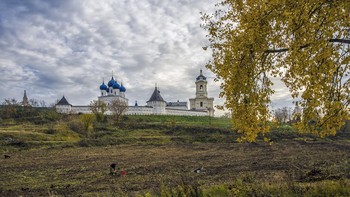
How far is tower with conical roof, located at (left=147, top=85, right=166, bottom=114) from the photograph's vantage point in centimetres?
10069

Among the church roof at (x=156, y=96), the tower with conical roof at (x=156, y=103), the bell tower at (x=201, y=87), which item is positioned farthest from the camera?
the bell tower at (x=201, y=87)

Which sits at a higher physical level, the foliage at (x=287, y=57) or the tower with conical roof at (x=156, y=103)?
the tower with conical roof at (x=156, y=103)

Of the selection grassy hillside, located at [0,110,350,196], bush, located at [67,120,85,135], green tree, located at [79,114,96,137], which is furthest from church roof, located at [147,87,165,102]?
green tree, located at [79,114,96,137]

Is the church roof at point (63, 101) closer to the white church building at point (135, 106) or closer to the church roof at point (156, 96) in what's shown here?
the white church building at point (135, 106)

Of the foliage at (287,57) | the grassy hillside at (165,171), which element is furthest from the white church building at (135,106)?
the foliage at (287,57)

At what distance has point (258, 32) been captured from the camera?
8883 millimetres

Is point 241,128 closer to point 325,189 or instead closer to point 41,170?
point 325,189

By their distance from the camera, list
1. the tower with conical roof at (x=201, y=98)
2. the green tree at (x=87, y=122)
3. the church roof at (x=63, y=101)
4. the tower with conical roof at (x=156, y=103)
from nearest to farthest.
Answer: the green tree at (x=87, y=122)
the church roof at (x=63, y=101)
the tower with conical roof at (x=156, y=103)
the tower with conical roof at (x=201, y=98)

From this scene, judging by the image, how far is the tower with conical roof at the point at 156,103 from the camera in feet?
330

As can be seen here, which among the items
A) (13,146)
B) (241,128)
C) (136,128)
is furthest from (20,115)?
(241,128)

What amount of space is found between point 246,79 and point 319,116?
2.42 metres

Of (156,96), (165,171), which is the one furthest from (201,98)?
(165,171)

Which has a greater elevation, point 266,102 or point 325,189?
point 266,102

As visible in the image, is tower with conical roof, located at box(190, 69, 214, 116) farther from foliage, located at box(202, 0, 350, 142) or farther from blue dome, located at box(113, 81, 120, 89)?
foliage, located at box(202, 0, 350, 142)
